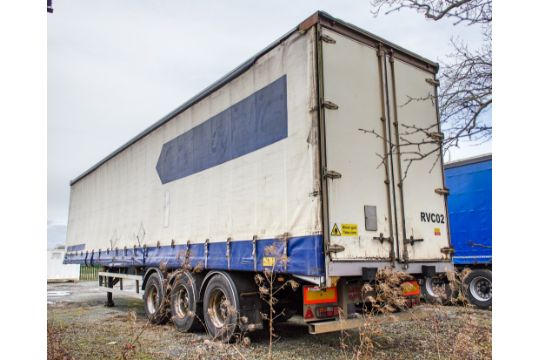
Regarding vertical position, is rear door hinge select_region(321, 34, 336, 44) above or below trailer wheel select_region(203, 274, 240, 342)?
above

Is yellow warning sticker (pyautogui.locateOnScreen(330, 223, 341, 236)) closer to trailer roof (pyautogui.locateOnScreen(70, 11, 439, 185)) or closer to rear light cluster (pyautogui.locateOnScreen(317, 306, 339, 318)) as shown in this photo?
rear light cluster (pyautogui.locateOnScreen(317, 306, 339, 318))

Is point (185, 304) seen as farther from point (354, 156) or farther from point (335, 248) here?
point (354, 156)

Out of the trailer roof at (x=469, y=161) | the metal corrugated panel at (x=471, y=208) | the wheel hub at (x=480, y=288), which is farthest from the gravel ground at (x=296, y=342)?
the trailer roof at (x=469, y=161)

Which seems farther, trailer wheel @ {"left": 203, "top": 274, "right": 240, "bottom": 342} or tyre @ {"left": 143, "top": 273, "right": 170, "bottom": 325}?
tyre @ {"left": 143, "top": 273, "right": 170, "bottom": 325}

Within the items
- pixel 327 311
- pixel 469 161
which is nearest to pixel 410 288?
pixel 327 311

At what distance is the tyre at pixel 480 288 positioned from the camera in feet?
30.7

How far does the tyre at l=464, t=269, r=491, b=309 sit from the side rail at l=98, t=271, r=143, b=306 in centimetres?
707

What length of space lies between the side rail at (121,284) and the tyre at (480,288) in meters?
7.07

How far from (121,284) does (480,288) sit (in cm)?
830

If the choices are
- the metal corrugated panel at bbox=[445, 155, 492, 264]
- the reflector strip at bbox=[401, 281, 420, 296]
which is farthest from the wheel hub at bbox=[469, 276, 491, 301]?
the reflector strip at bbox=[401, 281, 420, 296]

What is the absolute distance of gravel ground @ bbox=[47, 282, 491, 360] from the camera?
4.82m

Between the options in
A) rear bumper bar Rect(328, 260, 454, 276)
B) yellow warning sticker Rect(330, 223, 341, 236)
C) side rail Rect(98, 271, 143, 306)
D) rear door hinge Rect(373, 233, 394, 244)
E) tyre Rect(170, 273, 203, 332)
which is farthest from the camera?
side rail Rect(98, 271, 143, 306)

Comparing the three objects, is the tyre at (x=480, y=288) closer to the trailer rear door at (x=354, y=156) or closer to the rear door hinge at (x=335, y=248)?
the trailer rear door at (x=354, y=156)

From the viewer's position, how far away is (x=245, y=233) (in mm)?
6234
